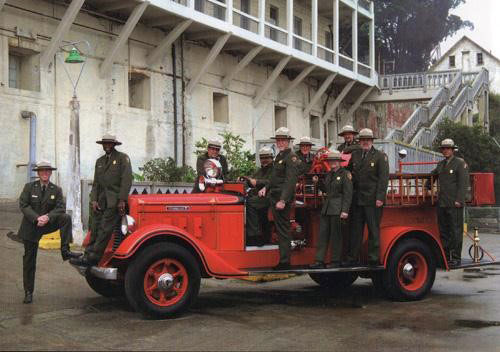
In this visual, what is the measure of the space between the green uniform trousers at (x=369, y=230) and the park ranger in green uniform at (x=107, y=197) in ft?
10.5

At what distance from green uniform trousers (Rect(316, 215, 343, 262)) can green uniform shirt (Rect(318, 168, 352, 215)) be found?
11 centimetres

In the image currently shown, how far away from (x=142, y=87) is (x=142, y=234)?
51.6 ft

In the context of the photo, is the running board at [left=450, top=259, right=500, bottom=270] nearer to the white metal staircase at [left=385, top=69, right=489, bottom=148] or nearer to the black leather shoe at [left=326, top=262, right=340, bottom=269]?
the black leather shoe at [left=326, top=262, right=340, bottom=269]

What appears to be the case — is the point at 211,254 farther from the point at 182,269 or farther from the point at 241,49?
the point at 241,49

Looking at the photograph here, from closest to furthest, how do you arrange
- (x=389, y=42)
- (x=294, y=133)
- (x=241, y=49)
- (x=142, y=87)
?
(x=142, y=87) < (x=241, y=49) < (x=294, y=133) < (x=389, y=42)

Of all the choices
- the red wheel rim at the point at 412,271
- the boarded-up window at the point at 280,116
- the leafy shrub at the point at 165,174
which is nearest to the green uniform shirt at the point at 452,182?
the red wheel rim at the point at 412,271

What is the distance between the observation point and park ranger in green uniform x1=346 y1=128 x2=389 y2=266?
945cm

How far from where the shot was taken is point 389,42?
177 ft

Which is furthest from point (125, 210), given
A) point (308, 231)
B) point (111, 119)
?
point (111, 119)

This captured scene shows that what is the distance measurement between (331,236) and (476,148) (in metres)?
22.2

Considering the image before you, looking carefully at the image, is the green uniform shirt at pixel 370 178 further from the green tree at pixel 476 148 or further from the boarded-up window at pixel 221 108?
the green tree at pixel 476 148

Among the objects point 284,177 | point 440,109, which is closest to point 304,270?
point 284,177

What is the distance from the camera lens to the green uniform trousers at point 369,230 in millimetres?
9438

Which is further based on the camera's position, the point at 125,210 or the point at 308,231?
the point at 308,231
